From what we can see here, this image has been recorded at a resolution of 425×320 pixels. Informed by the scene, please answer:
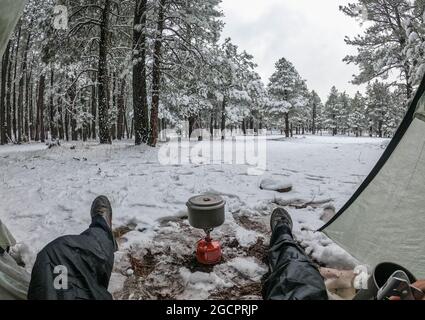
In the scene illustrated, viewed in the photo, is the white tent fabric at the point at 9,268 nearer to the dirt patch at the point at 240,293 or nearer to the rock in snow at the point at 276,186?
the dirt patch at the point at 240,293

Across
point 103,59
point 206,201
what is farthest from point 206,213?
point 103,59

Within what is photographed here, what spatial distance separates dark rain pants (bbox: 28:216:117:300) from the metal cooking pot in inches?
33.7

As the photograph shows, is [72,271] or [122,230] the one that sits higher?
[72,271]

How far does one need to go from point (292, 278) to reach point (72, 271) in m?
1.61

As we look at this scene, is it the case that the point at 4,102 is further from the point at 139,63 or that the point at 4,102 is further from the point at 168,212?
the point at 168,212

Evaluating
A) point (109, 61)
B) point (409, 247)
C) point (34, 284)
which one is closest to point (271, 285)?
point (409, 247)

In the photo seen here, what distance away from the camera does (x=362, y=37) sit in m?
15.0

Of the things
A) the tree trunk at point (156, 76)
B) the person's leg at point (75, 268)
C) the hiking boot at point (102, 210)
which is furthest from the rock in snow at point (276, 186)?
the tree trunk at point (156, 76)

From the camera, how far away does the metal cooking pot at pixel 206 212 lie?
2.70 m

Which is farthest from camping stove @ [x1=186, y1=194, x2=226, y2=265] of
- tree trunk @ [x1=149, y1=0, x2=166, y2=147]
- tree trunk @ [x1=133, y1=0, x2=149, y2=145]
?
tree trunk @ [x1=149, y1=0, x2=166, y2=147]

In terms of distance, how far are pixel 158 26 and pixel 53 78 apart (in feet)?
41.8

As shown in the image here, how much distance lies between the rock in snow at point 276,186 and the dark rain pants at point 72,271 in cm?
382

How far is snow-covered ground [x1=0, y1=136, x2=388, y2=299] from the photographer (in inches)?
109

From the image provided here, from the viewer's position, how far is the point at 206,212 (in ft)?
8.85
